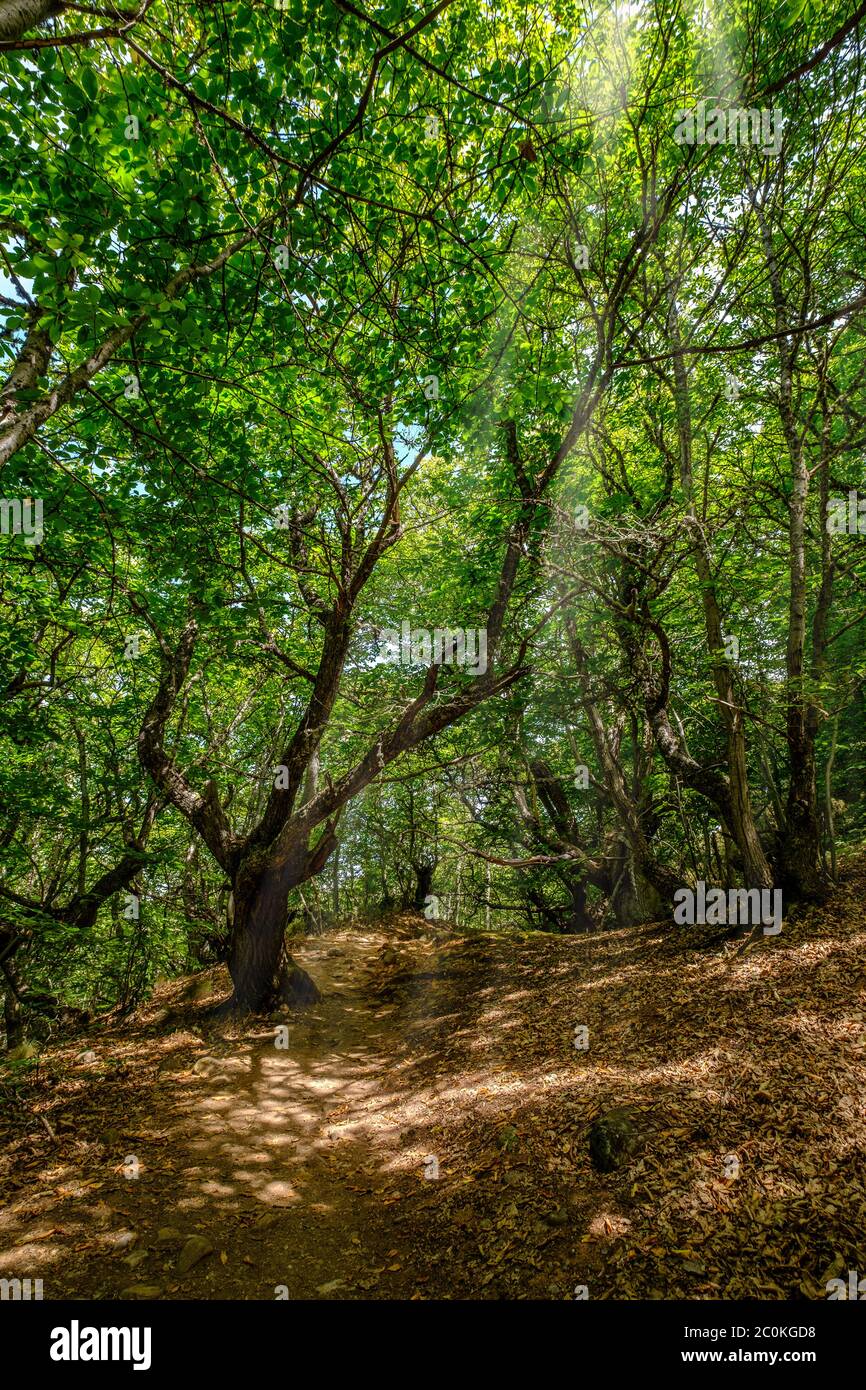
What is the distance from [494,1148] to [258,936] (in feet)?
15.9

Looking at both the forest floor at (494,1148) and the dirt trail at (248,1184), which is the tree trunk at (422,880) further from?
the dirt trail at (248,1184)

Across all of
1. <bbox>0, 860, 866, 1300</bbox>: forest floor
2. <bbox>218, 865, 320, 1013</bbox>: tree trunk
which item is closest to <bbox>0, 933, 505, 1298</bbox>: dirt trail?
<bbox>0, 860, 866, 1300</bbox>: forest floor

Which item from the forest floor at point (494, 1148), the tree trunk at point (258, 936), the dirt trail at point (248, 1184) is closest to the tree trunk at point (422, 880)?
the tree trunk at point (258, 936)

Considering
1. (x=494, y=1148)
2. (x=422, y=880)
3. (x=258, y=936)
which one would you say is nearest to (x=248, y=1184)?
(x=494, y=1148)

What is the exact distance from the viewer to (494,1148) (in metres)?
4.31

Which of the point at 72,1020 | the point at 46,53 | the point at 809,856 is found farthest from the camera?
the point at 72,1020

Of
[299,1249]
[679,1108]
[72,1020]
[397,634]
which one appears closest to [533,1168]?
[679,1108]

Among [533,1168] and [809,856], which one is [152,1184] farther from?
[809,856]

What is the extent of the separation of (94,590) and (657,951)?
28.9ft

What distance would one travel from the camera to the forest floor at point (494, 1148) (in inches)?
121

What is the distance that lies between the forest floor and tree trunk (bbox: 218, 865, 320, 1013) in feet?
1.82

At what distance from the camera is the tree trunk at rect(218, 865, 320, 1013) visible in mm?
8023

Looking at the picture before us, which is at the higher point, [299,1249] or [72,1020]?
[299,1249]
